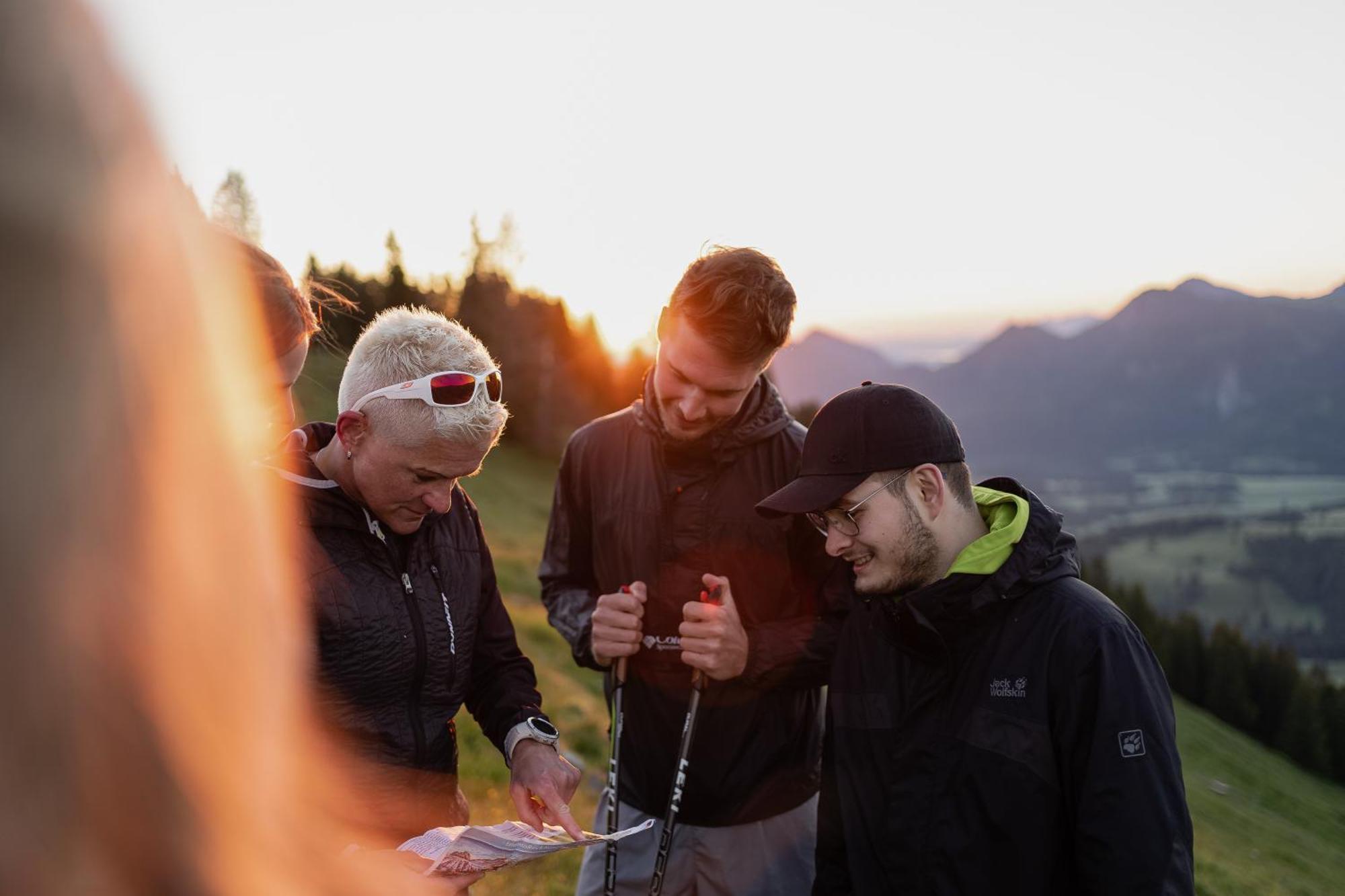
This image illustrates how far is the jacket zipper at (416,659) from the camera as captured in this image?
11.3 feet

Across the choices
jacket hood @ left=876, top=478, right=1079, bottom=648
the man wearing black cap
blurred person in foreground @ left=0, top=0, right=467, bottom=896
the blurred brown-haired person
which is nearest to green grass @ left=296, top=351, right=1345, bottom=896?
the blurred brown-haired person

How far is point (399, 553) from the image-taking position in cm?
356

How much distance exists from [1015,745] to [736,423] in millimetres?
2171

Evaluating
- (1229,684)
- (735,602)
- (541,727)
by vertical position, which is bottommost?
(1229,684)

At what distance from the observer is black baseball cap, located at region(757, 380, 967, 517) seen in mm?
3756

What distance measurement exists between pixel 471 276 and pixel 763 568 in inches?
2155

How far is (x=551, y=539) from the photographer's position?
5148 millimetres

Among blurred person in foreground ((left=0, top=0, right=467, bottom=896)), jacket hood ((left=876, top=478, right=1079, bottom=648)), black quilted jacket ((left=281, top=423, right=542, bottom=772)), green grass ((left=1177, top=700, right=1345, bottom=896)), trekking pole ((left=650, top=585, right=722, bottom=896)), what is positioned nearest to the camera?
blurred person in foreground ((left=0, top=0, right=467, bottom=896))

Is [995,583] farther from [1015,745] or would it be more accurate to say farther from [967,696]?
[1015,745]

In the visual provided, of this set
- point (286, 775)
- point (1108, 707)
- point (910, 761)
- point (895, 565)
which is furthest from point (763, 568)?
point (286, 775)

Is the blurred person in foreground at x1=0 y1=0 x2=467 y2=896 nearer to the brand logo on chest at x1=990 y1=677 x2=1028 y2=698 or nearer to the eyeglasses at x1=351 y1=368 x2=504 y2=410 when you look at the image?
the eyeglasses at x1=351 y1=368 x2=504 y2=410

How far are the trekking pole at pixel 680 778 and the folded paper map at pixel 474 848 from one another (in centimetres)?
124

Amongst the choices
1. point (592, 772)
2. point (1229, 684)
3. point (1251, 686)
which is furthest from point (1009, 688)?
point (1251, 686)

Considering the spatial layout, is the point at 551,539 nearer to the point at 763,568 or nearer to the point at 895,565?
the point at 763,568
